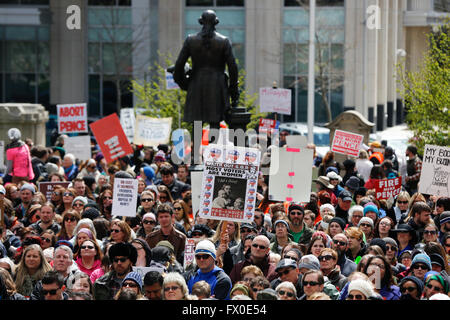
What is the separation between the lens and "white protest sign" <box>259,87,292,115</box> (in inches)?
948

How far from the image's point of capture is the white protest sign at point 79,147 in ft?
62.9

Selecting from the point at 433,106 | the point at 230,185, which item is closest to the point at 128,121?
the point at 433,106

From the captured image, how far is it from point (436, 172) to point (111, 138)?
6.57 m

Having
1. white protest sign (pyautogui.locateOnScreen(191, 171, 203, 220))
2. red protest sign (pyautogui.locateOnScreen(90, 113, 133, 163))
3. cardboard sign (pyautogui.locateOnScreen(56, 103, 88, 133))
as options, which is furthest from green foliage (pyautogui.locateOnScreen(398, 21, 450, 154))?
cardboard sign (pyautogui.locateOnScreen(56, 103, 88, 133))

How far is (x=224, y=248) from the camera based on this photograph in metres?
10.3

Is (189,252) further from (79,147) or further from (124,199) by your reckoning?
(79,147)

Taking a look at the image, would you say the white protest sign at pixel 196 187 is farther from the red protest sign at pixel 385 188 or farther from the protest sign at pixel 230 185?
the red protest sign at pixel 385 188

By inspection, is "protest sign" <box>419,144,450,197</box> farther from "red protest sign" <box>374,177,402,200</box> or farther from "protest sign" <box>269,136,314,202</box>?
"protest sign" <box>269,136,314,202</box>

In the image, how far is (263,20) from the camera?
40344 mm

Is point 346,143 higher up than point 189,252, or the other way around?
point 346,143

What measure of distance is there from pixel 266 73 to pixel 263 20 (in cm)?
235

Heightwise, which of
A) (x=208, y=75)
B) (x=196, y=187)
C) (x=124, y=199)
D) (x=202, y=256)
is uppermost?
(x=208, y=75)
